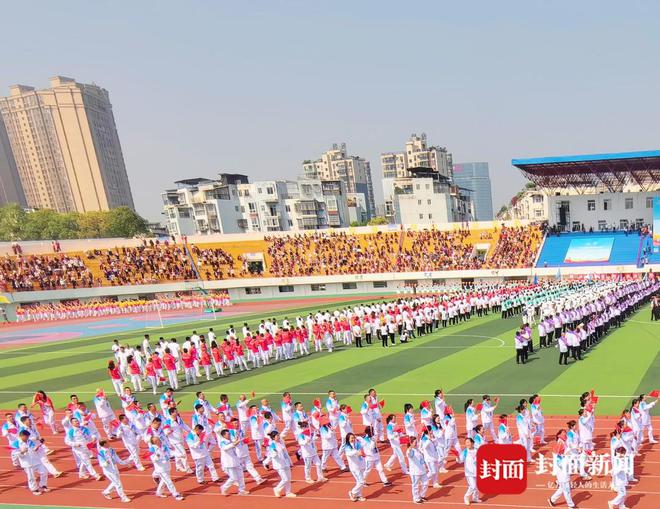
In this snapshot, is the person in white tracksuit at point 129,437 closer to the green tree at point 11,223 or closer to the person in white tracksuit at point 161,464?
the person in white tracksuit at point 161,464

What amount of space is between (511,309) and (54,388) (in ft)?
76.3

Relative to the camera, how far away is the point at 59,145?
14025 cm

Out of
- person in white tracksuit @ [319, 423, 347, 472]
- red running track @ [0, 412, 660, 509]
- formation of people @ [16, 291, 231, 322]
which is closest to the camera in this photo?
red running track @ [0, 412, 660, 509]

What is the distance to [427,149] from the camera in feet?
491

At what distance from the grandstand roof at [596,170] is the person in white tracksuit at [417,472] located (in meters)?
41.4

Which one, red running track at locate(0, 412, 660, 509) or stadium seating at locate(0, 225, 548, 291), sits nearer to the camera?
red running track at locate(0, 412, 660, 509)

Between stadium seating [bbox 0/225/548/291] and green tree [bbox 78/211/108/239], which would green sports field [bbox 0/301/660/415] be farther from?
green tree [bbox 78/211/108/239]

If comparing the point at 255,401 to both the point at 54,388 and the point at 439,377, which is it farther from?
the point at 54,388


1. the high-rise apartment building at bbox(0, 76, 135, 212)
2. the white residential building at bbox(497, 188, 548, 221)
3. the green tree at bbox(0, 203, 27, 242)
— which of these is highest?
the high-rise apartment building at bbox(0, 76, 135, 212)

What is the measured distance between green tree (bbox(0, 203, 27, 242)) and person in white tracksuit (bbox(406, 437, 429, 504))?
8057cm

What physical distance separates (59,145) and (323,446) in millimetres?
157469

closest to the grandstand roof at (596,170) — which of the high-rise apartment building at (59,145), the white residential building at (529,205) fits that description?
the white residential building at (529,205)

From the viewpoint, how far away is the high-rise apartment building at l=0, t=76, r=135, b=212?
140 m

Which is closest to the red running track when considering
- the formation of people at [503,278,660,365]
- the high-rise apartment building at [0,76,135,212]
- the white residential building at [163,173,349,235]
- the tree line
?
the formation of people at [503,278,660,365]
